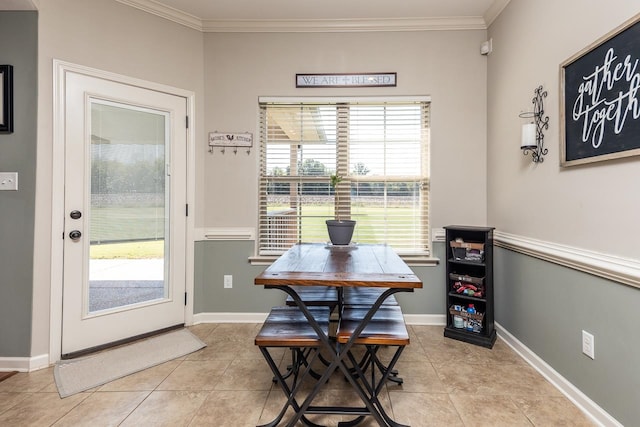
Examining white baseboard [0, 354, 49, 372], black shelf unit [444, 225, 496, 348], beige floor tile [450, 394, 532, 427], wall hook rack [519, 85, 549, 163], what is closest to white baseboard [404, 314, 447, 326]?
black shelf unit [444, 225, 496, 348]

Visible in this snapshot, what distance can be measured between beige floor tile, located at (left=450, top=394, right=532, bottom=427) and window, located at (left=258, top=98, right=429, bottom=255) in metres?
1.31

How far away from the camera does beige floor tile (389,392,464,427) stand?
1.56m

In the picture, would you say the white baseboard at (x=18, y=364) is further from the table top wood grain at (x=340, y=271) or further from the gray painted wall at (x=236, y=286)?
the table top wood grain at (x=340, y=271)

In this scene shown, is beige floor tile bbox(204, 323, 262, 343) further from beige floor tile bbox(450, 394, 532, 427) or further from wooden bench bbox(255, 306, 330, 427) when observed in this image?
beige floor tile bbox(450, 394, 532, 427)

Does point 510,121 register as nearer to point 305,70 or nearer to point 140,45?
point 305,70

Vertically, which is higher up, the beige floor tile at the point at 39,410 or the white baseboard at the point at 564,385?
the white baseboard at the point at 564,385

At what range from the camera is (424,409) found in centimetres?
166

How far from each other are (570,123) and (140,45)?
3.14m

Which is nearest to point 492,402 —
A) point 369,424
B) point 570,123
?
point 369,424

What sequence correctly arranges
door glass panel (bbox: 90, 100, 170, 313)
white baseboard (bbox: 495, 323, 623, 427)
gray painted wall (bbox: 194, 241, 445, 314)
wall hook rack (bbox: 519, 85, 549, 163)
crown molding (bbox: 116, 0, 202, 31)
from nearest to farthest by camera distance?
white baseboard (bbox: 495, 323, 623, 427) < wall hook rack (bbox: 519, 85, 549, 163) < door glass panel (bbox: 90, 100, 170, 313) < crown molding (bbox: 116, 0, 202, 31) < gray painted wall (bbox: 194, 241, 445, 314)

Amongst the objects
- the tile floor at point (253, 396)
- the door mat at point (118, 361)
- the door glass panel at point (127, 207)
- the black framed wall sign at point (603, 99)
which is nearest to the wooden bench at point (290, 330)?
the tile floor at point (253, 396)

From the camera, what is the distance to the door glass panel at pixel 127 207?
2344 mm

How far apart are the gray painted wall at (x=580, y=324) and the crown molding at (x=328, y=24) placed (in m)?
2.08

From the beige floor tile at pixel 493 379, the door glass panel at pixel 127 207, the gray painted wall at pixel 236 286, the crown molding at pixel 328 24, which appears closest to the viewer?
the beige floor tile at pixel 493 379
